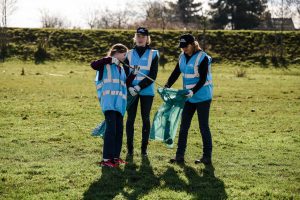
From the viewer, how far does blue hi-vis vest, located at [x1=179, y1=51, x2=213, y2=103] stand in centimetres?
843

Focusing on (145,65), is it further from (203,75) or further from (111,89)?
(203,75)

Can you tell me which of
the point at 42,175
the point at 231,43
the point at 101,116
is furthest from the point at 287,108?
the point at 231,43

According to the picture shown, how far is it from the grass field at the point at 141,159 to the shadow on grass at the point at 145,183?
0.01 metres

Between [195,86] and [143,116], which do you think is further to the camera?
[143,116]

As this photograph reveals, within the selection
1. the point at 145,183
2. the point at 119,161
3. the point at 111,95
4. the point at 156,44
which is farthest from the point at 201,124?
the point at 156,44

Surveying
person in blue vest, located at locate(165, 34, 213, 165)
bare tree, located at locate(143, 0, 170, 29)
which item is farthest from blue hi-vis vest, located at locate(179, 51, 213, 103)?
bare tree, located at locate(143, 0, 170, 29)

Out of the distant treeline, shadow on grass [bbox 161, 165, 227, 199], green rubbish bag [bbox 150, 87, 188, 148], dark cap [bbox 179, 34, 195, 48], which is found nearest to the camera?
shadow on grass [bbox 161, 165, 227, 199]

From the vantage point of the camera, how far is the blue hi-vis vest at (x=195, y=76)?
8.43 meters

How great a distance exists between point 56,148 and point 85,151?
2.14ft

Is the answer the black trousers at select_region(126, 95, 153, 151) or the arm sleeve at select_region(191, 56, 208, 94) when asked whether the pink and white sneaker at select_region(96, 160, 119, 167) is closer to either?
the black trousers at select_region(126, 95, 153, 151)

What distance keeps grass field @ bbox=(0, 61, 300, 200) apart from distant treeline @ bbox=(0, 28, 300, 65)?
29.0 metres

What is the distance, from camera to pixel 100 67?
8.02 m

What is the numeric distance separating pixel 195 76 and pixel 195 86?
25 cm

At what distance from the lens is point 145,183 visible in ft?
23.5
